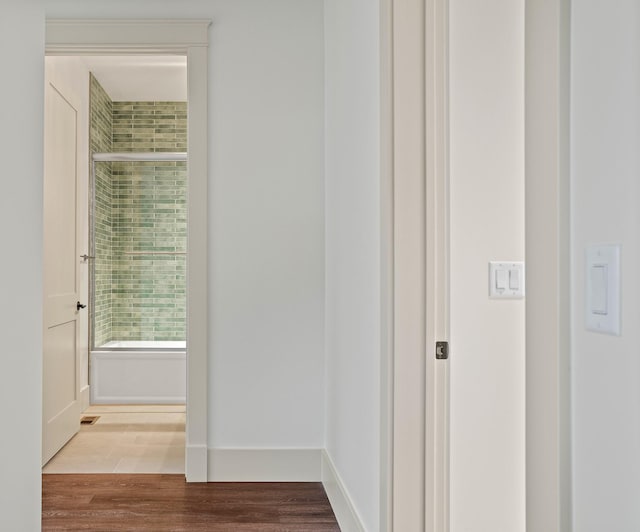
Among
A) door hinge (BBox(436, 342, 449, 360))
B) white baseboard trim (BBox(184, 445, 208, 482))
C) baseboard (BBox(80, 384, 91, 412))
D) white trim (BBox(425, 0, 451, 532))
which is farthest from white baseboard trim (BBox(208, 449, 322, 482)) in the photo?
baseboard (BBox(80, 384, 91, 412))

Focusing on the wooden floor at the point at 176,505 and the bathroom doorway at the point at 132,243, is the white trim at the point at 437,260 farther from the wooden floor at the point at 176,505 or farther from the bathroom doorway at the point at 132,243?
the bathroom doorway at the point at 132,243

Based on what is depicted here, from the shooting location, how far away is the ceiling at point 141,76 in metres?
4.56

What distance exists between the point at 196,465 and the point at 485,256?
2.08 metres

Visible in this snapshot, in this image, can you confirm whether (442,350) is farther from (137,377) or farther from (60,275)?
(137,377)

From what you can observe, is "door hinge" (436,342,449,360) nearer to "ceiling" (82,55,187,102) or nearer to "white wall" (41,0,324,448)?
"white wall" (41,0,324,448)

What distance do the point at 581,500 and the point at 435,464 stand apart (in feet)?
3.12

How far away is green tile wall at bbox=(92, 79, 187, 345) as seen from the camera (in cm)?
552

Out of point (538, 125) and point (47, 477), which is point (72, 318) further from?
point (538, 125)

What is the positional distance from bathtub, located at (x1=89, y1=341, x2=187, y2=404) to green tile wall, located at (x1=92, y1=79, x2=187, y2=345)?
701mm

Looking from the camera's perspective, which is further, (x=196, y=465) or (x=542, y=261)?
(x=196, y=465)

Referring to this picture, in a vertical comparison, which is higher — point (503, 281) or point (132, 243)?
point (132, 243)

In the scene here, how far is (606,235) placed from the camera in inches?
25.5

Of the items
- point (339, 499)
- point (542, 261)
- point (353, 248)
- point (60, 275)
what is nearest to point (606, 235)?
point (542, 261)

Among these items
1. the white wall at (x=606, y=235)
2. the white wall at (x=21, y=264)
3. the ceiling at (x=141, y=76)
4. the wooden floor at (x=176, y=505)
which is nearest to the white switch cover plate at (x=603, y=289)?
the white wall at (x=606, y=235)
